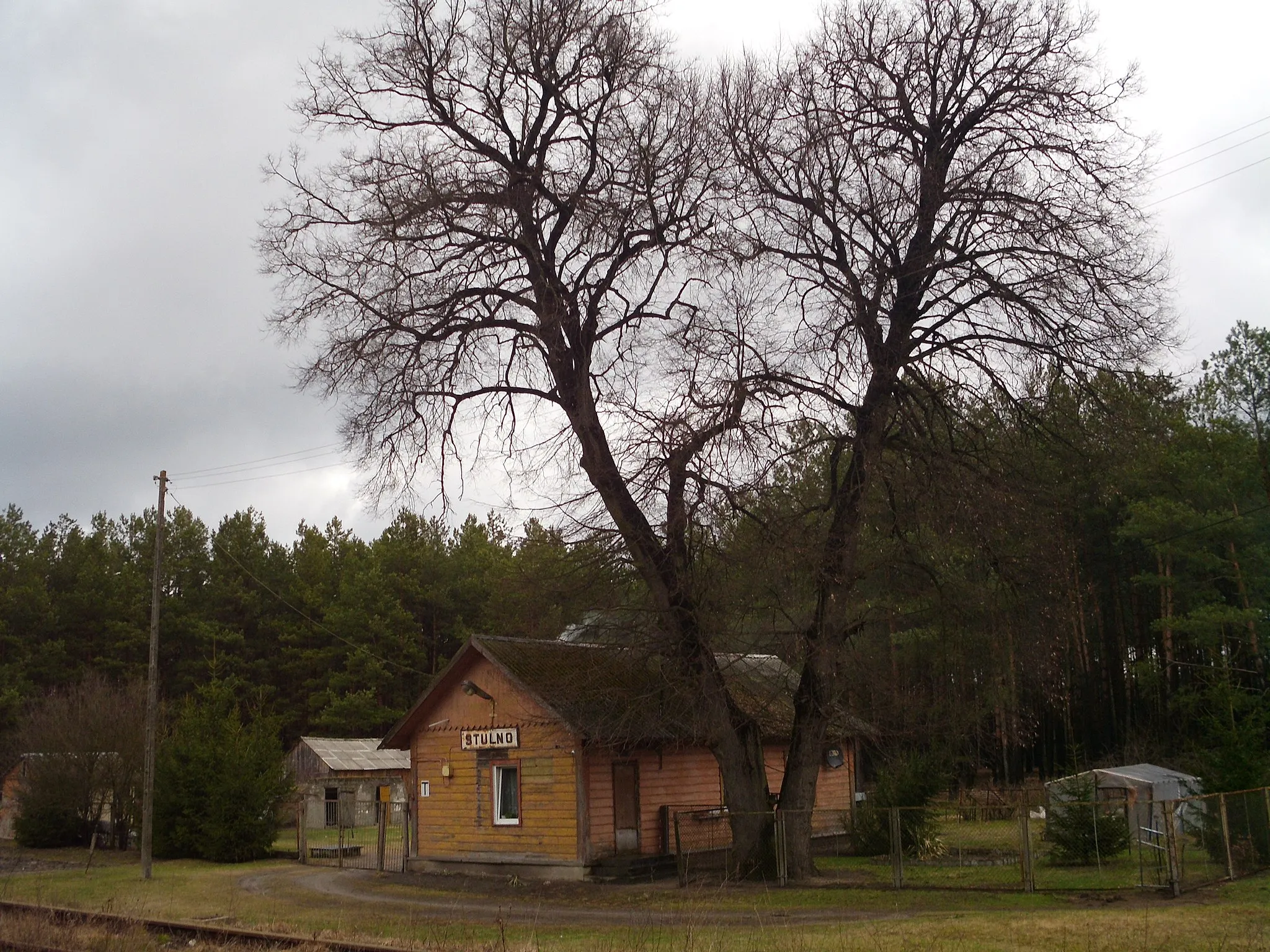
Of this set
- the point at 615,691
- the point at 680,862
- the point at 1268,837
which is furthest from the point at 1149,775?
the point at 615,691

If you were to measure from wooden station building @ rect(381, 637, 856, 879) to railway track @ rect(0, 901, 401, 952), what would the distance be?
730cm

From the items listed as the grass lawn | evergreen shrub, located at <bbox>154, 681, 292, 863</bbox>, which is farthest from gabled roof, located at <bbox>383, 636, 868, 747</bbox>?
evergreen shrub, located at <bbox>154, 681, 292, 863</bbox>

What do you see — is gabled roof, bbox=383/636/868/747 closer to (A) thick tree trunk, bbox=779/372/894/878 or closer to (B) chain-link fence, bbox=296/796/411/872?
(A) thick tree trunk, bbox=779/372/894/878

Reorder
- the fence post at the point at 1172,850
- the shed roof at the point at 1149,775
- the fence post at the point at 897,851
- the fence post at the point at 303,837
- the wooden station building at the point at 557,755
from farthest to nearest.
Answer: the fence post at the point at 303,837
the shed roof at the point at 1149,775
the wooden station building at the point at 557,755
the fence post at the point at 897,851
the fence post at the point at 1172,850

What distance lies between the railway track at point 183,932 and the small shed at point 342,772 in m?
27.0

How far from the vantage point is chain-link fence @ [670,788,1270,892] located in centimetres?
1680

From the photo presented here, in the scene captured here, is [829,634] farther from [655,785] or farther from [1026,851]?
[655,785]

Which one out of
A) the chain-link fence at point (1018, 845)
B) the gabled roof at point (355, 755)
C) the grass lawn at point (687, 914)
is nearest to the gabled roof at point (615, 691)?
the chain-link fence at point (1018, 845)

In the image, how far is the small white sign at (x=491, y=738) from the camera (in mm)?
22859

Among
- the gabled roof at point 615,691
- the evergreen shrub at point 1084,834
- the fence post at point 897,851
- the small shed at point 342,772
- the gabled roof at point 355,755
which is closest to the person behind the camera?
the fence post at point 897,851

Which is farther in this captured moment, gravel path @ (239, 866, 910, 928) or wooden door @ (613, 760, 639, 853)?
wooden door @ (613, 760, 639, 853)

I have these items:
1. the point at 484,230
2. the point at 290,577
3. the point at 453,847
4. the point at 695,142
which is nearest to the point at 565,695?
the point at 453,847

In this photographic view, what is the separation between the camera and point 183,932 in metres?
14.2

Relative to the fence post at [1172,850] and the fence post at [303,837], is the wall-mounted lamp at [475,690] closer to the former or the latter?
the fence post at [303,837]
